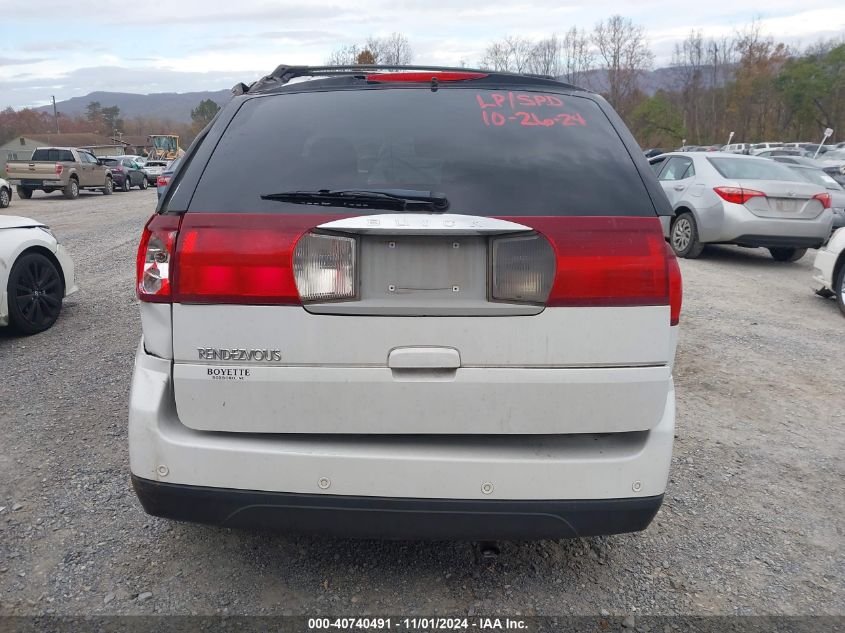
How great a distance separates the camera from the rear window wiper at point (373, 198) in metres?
2.12

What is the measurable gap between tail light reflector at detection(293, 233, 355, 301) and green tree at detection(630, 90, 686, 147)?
219 feet

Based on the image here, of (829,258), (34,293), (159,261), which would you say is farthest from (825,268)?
(34,293)

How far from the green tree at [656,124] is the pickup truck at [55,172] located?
165 ft

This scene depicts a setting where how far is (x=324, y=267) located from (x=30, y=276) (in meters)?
5.04

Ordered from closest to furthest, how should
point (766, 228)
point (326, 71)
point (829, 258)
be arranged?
point (326, 71) → point (829, 258) → point (766, 228)

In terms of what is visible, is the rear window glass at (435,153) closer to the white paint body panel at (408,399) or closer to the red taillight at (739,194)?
the white paint body panel at (408,399)

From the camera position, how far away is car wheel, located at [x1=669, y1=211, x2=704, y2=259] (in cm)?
1033

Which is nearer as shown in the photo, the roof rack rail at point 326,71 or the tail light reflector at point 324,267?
the tail light reflector at point 324,267

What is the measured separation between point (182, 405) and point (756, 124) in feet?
273

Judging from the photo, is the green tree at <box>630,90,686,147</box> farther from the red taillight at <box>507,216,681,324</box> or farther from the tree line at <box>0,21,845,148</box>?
the red taillight at <box>507,216,681,324</box>

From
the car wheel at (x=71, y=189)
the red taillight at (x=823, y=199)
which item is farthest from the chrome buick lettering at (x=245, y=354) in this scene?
the car wheel at (x=71, y=189)

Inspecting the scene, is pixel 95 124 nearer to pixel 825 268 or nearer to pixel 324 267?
pixel 825 268

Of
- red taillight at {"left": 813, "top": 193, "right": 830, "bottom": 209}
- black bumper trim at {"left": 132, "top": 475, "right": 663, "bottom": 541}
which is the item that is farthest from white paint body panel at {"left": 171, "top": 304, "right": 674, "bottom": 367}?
red taillight at {"left": 813, "top": 193, "right": 830, "bottom": 209}

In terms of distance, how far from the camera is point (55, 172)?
25.2m
